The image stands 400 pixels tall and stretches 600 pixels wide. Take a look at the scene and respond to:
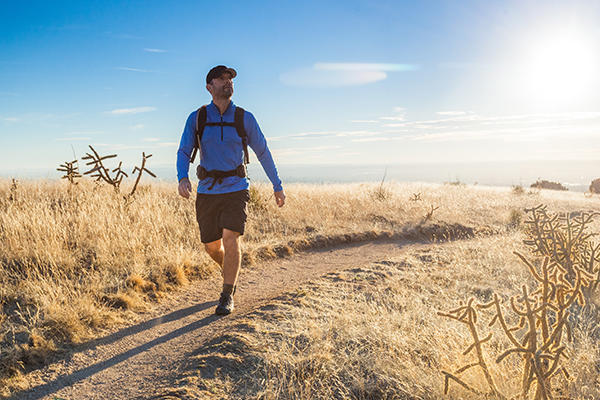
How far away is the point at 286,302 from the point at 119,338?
175cm

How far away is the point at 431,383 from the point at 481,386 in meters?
0.31

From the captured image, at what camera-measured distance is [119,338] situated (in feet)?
11.8

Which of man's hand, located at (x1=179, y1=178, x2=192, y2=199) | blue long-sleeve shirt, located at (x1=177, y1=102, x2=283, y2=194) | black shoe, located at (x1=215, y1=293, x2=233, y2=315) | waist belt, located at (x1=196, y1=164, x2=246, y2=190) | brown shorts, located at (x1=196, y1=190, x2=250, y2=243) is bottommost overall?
black shoe, located at (x1=215, y1=293, x2=233, y2=315)

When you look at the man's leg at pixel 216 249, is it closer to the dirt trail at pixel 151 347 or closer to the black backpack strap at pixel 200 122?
the dirt trail at pixel 151 347

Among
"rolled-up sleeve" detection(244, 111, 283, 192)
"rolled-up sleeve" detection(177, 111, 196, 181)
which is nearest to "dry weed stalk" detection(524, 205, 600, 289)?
"rolled-up sleeve" detection(244, 111, 283, 192)

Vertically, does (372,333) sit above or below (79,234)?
below

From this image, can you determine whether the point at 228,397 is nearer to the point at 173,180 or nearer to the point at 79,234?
the point at 79,234

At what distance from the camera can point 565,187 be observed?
30328 mm

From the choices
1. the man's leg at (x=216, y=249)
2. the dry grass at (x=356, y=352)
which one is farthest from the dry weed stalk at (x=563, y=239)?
the man's leg at (x=216, y=249)

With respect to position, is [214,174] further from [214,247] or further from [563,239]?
[563,239]

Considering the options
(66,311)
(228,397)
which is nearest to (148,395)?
(228,397)

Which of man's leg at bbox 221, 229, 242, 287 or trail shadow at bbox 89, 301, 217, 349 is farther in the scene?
man's leg at bbox 221, 229, 242, 287

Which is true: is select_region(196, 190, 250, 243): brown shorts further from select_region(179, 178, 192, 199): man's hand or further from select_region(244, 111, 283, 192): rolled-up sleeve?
select_region(244, 111, 283, 192): rolled-up sleeve

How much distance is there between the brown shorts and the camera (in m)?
4.12
